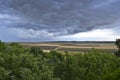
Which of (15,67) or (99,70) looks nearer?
(15,67)

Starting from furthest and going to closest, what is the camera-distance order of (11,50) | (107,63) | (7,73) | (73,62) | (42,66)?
(107,63)
(73,62)
(11,50)
(42,66)
(7,73)

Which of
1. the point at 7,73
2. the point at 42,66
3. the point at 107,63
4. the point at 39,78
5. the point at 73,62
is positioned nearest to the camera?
the point at 7,73

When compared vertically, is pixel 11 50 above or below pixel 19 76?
above

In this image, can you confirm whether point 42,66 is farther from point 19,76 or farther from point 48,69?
point 19,76

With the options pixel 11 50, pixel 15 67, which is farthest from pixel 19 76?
pixel 11 50

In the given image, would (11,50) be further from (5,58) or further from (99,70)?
(99,70)

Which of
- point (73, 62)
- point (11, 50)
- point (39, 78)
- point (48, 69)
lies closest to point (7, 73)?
point (39, 78)
